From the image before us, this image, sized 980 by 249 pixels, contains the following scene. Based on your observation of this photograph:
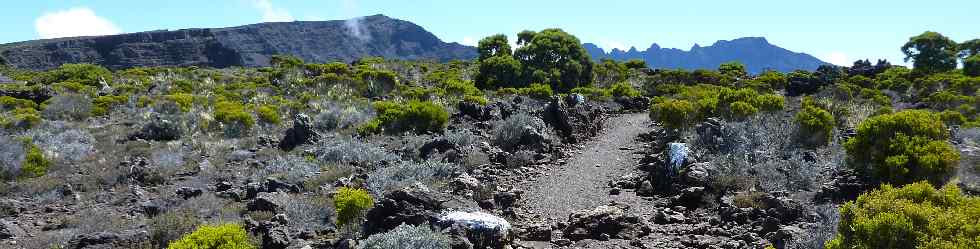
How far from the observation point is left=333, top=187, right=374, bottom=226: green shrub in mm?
7828

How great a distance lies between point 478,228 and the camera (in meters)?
7.27

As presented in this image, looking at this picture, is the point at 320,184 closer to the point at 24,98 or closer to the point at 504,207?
the point at 504,207

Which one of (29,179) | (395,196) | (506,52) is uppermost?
(506,52)

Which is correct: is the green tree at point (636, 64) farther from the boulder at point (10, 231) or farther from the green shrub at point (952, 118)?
the boulder at point (10, 231)

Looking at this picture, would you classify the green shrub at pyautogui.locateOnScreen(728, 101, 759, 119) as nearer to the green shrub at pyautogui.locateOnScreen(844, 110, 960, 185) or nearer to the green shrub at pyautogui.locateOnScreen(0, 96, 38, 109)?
the green shrub at pyautogui.locateOnScreen(844, 110, 960, 185)

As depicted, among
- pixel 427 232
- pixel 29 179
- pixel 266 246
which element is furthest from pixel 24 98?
pixel 427 232

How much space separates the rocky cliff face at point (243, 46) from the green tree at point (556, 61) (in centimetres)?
7322

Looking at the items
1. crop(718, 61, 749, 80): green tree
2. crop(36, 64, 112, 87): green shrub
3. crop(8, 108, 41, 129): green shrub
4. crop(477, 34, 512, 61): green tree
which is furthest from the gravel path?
crop(36, 64, 112, 87): green shrub

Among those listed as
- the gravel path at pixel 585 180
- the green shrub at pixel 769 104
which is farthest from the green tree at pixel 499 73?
the green shrub at pixel 769 104

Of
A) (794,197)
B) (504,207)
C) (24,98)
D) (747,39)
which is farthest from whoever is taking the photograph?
(747,39)

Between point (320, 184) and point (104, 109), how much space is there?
15.2 meters

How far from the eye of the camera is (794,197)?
29.4 feet

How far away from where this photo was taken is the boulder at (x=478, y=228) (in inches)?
284

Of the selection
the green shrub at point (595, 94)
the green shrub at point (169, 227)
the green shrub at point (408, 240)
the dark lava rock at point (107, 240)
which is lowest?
the dark lava rock at point (107, 240)
